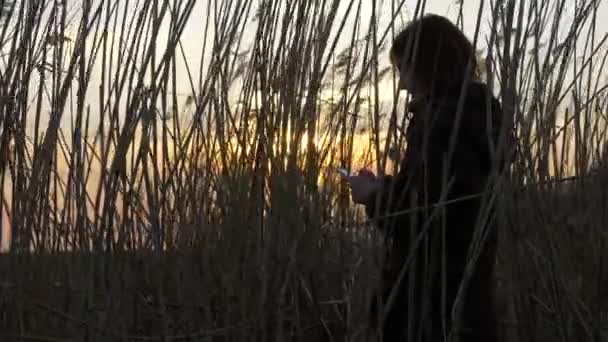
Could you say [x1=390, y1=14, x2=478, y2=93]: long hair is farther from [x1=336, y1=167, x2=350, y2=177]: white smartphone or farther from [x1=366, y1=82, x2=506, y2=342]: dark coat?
[x1=336, y1=167, x2=350, y2=177]: white smartphone

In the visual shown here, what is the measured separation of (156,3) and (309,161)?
12.0 inches

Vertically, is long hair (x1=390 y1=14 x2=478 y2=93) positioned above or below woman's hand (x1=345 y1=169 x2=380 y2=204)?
above

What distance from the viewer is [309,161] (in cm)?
132

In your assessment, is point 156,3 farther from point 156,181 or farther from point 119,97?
point 156,181

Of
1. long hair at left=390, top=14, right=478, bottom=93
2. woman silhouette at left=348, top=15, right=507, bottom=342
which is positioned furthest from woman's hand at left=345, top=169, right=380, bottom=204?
long hair at left=390, top=14, right=478, bottom=93

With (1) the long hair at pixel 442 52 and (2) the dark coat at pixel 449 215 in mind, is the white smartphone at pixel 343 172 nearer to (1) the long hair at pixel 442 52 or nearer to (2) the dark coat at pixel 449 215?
(2) the dark coat at pixel 449 215

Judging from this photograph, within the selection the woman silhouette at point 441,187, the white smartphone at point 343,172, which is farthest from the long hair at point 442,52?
the white smartphone at point 343,172

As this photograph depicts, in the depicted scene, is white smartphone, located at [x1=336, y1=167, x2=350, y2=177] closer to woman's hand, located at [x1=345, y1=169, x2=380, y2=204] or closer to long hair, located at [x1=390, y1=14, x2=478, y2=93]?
woman's hand, located at [x1=345, y1=169, x2=380, y2=204]

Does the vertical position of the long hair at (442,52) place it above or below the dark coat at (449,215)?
above

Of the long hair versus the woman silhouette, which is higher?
the long hair

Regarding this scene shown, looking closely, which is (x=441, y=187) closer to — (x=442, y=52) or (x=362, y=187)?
(x=362, y=187)

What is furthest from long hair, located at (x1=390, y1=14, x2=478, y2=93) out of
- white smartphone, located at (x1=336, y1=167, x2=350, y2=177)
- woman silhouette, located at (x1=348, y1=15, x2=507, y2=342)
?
white smartphone, located at (x1=336, y1=167, x2=350, y2=177)

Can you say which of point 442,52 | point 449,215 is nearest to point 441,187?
→ point 449,215

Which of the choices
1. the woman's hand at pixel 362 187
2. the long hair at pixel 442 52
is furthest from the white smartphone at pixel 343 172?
the long hair at pixel 442 52
